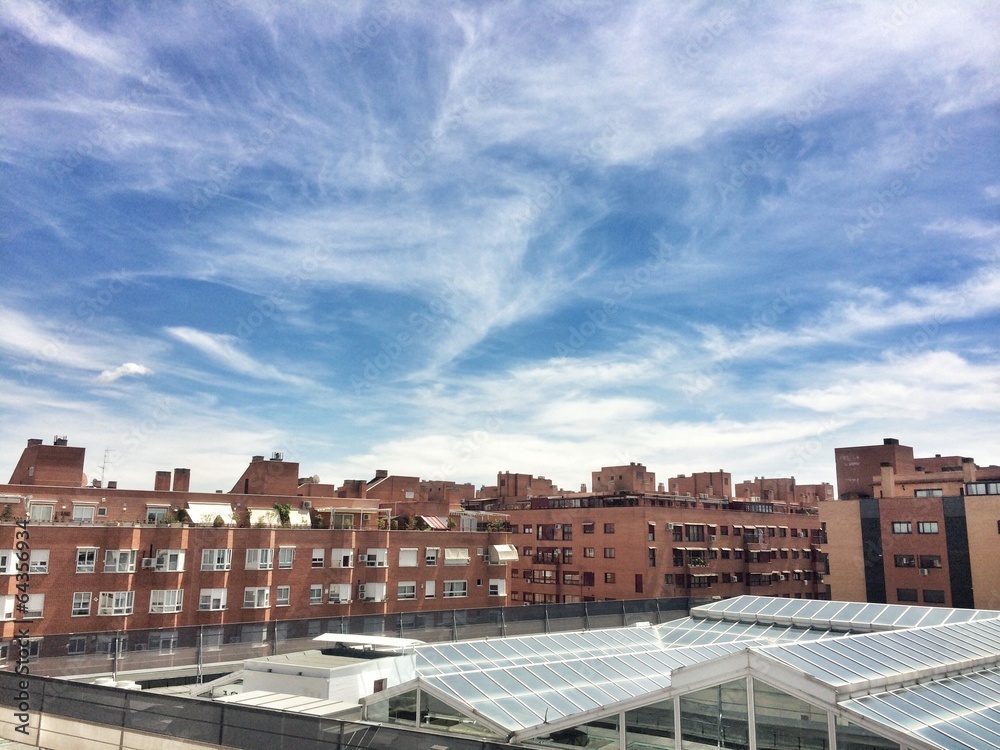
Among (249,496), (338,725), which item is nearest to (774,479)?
(249,496)

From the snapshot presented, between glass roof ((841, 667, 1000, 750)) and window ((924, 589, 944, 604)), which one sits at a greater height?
glass roof ((841, 667, 1000, 750))

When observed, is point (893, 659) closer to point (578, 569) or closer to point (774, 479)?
point (578, 569)

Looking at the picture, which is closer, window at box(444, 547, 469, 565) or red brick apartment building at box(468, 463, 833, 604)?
window at box(444, 547, 469, 565)

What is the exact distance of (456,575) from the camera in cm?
6053

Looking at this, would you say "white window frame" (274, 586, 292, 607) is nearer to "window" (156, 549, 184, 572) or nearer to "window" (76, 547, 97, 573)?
"window" (156, 549, 184, 572)

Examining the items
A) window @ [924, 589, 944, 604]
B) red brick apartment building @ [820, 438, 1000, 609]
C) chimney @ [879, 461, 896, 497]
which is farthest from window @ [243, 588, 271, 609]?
chimney @ [879, 461, 896, 497]

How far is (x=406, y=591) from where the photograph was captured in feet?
190

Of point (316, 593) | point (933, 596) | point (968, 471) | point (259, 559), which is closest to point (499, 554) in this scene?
point (316, 593)

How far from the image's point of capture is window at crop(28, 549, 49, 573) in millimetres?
43272

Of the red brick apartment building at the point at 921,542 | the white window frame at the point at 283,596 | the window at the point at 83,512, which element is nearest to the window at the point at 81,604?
the window at the point at 83,512

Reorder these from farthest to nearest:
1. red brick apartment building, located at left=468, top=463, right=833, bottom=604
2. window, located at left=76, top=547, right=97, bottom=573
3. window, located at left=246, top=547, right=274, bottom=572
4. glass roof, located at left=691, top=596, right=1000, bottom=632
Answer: red brick apartment building, located at left=468, top=463, right=833, bottom=604 < window, located at left=246, top=547, right=274, bottom=572 < window, located at left=76, top=547, right=97, bottom=573 < glass roof, located at left=691, top=596, right=1000, bottom=632

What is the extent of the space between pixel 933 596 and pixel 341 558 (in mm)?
49216

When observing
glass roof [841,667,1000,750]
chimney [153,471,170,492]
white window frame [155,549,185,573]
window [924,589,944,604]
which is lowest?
window [924,589,944,604]

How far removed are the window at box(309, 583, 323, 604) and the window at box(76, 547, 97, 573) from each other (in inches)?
572
